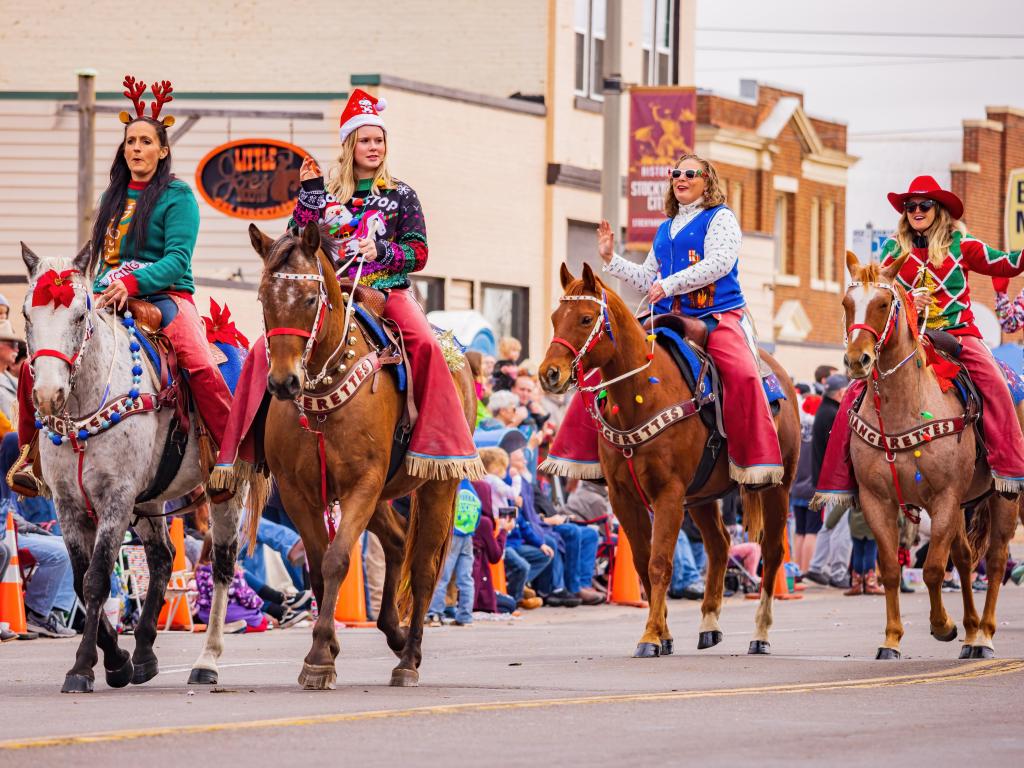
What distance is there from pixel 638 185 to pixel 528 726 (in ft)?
70.5

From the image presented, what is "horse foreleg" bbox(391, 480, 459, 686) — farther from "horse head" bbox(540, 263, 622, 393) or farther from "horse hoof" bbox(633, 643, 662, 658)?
"horse hoof" bbox(633, 643, 662, 658)

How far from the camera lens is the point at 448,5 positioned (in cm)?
3522

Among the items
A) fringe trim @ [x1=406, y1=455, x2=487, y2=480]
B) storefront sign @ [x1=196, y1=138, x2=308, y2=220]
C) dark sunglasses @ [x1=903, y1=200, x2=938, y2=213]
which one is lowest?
fringe trim @ [x1=406, y1=455, x2=487, y2=480]

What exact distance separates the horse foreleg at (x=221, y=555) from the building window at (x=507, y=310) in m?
21.4

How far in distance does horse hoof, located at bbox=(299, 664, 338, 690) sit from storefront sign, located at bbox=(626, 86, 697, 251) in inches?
759

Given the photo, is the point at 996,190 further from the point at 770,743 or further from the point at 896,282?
the point at 770,743

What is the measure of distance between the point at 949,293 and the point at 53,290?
6535mm

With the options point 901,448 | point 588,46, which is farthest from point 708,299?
point 588,46

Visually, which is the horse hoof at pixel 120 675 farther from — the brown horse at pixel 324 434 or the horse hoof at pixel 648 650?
the horse hoof at pixel 648 650

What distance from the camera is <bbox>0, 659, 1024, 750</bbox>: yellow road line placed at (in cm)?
828

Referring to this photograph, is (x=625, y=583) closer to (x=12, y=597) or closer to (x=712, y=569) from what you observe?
(x=712, y=569)

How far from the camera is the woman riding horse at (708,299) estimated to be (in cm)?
1386

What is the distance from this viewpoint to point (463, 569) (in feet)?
60.5

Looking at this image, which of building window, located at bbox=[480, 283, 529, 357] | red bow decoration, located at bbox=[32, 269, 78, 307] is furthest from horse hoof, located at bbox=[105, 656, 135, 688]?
building window, located at bbox=[480, 283, 529, 357]
